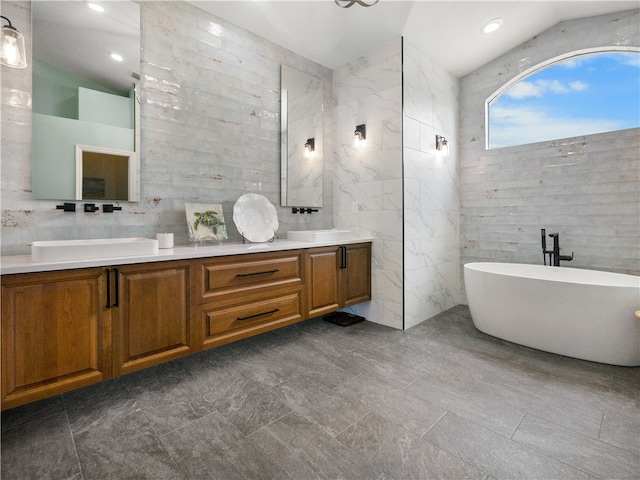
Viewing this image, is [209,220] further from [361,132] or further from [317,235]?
[361,132]

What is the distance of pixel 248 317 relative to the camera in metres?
2.32

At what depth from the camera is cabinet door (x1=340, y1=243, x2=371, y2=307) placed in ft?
10.2

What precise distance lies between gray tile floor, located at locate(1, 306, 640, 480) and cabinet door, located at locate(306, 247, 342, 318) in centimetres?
46

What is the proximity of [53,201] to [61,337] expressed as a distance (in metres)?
0.97

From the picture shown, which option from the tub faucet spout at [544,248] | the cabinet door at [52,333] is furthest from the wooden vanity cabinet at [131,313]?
the tub faucet spout at [544,248]

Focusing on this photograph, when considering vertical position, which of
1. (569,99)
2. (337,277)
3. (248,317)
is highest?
(569,99)

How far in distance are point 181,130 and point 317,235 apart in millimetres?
1433

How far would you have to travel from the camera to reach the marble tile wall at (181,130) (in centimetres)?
193

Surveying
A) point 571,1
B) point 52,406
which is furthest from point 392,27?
point 52,406

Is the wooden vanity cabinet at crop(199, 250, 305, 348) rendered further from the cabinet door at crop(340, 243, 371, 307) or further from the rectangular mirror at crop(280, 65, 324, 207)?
the rectangular mirror at crop(280, 65, 324, 207)

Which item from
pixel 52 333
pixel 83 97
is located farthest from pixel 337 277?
pixel 83 97

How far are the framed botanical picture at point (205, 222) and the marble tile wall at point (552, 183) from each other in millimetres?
3028

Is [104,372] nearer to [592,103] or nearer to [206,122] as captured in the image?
[206,122]

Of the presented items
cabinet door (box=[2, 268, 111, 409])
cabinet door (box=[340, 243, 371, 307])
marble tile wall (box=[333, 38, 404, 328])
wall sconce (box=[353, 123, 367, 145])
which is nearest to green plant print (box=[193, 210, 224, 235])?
cabinet door (box=[2, 268, 111, 409])
